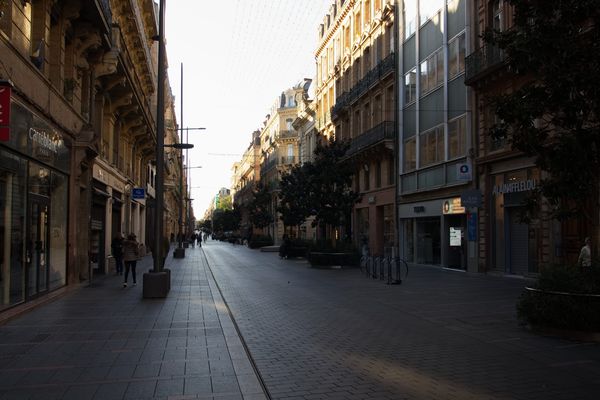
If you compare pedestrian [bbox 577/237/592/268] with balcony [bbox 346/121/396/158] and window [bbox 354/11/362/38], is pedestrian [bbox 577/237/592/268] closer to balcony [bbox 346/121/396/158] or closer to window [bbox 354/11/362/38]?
balcony [bbox 346/121/396/158]

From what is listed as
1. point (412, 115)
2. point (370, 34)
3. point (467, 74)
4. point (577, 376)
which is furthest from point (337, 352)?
point (370, 34)

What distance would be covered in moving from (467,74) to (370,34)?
14289 millimetres

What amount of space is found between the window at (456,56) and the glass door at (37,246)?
58.2ft

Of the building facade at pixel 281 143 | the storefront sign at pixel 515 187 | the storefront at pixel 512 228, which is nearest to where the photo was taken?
the storefront sign at pixel 515 187

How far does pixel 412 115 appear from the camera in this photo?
97.8ft

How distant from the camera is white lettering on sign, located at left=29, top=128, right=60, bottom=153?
460 inches

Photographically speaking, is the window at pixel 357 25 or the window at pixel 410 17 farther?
the window at pixel 357 25

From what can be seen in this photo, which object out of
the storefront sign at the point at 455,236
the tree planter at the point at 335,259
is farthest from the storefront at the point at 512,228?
the tree planter at the point at 335,259

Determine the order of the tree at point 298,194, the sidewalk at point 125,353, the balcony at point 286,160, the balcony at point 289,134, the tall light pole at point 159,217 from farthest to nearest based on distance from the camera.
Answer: the balcony at point 289,134
the balcony at point 286,160
the tree at point 298,194
the tall light pole at point 159,217
the sidewalk at point 125,353

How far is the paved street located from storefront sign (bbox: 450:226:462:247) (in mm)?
10853

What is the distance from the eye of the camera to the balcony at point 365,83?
107ft

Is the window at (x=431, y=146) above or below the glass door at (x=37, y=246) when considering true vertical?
above

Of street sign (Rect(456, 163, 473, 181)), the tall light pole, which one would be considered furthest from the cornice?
the tall light pole

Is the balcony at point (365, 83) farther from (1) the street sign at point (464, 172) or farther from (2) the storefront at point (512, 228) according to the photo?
(2) the storefront at point (512, 228)
